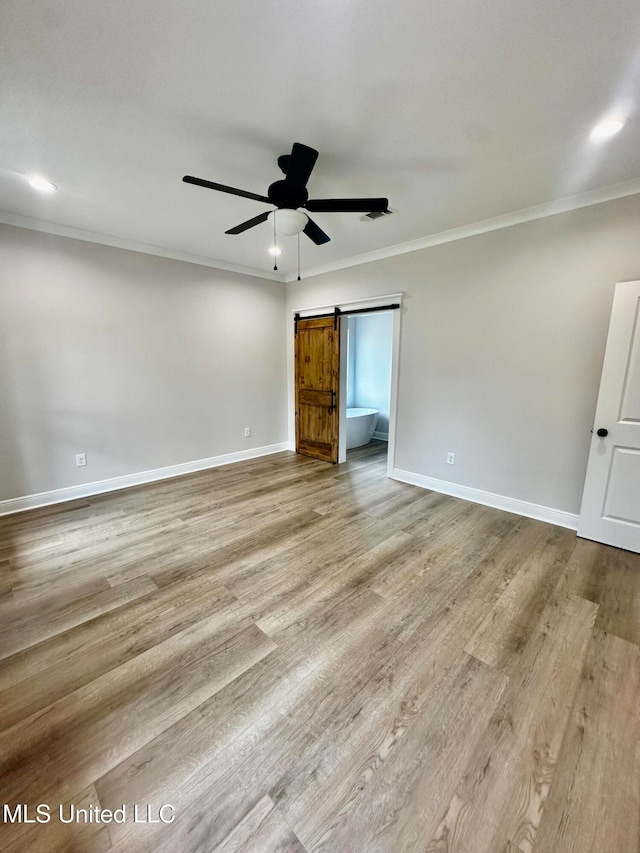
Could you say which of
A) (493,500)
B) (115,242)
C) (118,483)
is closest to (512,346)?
(493,500)

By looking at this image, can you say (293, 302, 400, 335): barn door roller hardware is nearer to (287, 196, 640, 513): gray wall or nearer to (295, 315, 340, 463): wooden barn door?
(295, 315, 340, 463): wooden barn door

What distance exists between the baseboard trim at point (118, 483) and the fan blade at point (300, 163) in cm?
343

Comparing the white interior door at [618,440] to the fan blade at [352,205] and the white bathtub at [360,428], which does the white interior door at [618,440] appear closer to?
the fan blade at [352,205]

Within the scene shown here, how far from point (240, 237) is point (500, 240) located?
247 centimetres

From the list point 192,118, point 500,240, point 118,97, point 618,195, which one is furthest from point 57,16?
point 618,195

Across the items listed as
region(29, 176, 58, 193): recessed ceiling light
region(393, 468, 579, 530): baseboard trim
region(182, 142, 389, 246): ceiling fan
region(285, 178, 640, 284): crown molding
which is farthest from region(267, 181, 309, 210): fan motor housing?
region(393, 468, 579, 530): baseboard trim

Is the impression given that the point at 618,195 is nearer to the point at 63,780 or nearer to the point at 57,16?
the point at 57,16

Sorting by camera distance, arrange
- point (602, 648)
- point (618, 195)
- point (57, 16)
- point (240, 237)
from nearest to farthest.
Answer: point (57, 16)
point (602, 648)
point (618, 195)
point (240, 237)

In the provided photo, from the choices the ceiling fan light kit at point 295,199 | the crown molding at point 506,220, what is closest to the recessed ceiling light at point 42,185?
the ceiling fan light kit at point 295,199

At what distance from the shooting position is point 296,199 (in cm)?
202

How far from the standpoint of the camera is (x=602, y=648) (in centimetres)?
170

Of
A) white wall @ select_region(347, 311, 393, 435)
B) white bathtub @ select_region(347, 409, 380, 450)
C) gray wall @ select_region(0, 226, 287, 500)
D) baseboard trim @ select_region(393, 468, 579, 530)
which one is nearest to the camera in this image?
baseboard trim @ select_region(393, 468, 579, 530)

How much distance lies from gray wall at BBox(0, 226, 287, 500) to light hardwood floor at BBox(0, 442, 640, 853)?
104 cm

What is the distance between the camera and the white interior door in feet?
7.88
